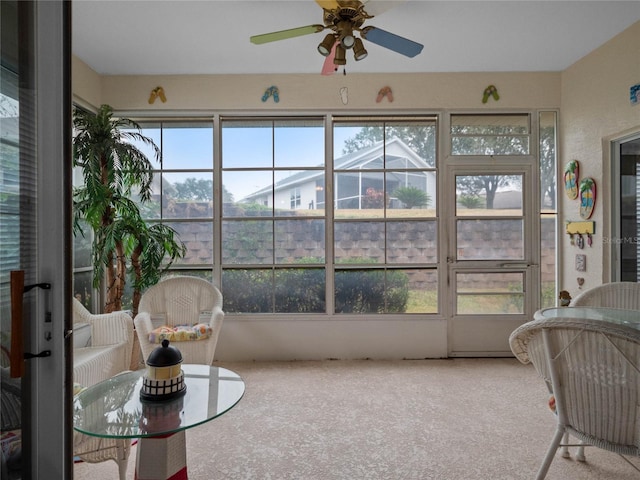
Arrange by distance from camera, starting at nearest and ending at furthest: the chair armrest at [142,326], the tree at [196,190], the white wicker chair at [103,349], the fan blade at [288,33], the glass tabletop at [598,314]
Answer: the glass tabletop at [598,314] < the fan blade at [288,33] < the white wicker chair at [103,349] < the chair armrest at [142,326] < the tree at [196,190]

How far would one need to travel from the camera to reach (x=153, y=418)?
56.8 inches

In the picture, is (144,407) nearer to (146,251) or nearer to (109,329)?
(109,329)

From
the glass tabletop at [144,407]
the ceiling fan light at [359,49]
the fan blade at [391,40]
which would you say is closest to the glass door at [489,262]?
the fan blade at [391,40]

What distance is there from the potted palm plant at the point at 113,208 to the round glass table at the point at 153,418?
1.48 m

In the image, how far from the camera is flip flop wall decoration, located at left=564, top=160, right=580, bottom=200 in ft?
10.9

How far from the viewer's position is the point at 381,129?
361cm

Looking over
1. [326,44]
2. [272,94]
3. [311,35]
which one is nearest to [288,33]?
[326,44]

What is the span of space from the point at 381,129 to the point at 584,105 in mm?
1736

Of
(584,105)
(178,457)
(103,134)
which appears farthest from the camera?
(584,105)

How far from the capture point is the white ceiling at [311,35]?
2.51 meters

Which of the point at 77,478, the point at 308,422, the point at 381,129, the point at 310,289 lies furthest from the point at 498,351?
the point at 77,478

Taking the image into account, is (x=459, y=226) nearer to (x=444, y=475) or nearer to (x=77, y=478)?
(x=444, y=475)

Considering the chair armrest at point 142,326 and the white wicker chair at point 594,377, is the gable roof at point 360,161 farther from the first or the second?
the white wicker chair at point 594,377

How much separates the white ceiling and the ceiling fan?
0.32 feet
